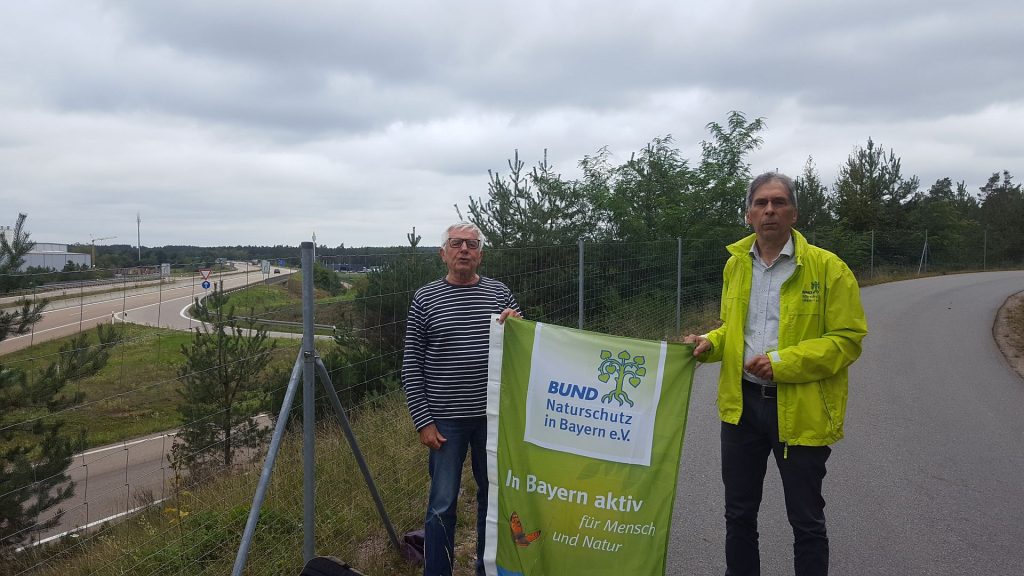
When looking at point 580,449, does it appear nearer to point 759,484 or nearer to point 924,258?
point 759,484

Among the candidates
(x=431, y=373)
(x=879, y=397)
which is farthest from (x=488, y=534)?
(x=879, y=397)

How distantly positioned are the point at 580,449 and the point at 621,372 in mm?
393

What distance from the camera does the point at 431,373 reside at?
11.1ft

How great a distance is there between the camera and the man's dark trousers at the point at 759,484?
2.91 m

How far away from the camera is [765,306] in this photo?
3.05m

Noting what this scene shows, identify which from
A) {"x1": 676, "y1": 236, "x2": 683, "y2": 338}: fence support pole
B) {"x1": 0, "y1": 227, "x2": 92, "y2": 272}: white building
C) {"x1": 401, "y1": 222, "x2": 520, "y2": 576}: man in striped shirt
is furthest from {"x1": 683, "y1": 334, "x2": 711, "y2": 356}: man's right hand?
{"x1": 676, "y1": 236, "x2": 683, "y2": 338}: fence support pole

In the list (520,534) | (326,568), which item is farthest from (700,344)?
(326,568)

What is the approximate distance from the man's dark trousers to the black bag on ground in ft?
5.70

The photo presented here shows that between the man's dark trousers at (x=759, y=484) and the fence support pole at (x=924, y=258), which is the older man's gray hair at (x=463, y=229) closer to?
the man's dark trousers at (x=759, y=484)

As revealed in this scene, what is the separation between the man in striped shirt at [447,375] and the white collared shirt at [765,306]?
1.08m

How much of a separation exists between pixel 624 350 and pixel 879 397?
6.02 metres

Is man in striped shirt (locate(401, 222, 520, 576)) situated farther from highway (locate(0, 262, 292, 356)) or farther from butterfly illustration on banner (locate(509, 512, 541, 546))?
highway (locate(0, 262, 292, 356))

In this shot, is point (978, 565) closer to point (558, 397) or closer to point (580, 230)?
point (558, 397)

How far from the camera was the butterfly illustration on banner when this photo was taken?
3.09 m
